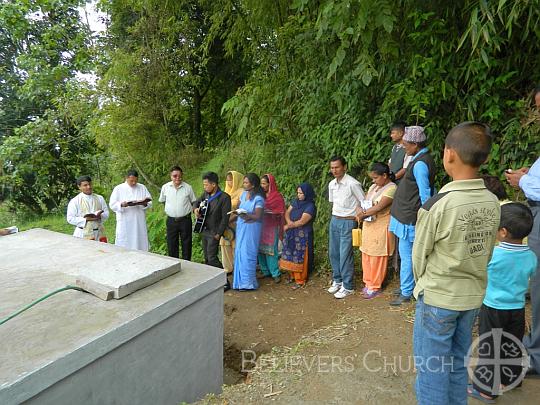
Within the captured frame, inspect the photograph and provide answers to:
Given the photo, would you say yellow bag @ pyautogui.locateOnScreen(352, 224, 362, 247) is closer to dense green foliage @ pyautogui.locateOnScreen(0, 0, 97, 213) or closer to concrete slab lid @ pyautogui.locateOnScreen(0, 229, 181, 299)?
concrete slab lid @ pyautogui.locateOnScreen(0, 229, 181, 299)

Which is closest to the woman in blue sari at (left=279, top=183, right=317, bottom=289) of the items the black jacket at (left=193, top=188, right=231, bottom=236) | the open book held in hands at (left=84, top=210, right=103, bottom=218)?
Answer: the black jacket at (left=193, top=188, right=231, bottom=236)

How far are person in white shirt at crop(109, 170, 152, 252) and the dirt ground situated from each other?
1.71 meters

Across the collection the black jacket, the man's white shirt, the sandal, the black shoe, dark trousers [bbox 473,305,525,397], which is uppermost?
the man's white shirt

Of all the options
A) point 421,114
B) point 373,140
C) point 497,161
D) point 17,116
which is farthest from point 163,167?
point 497,161

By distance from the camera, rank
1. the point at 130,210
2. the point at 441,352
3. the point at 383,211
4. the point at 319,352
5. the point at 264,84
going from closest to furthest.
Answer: the point at 441,352 → the point at 319,352 → the point at 383,211 → the point at 130,210 → the point at 264,84

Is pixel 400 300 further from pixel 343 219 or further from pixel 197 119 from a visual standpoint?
pixel 197 119

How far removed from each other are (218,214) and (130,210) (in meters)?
1.36

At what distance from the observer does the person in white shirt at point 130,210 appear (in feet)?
17.3

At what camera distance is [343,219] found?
14.5 feet

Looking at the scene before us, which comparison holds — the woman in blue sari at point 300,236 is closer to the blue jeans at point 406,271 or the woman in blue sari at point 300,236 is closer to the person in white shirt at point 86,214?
the blue jeans at point 406,271

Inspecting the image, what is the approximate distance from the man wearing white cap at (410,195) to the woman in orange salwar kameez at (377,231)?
0.23 meters

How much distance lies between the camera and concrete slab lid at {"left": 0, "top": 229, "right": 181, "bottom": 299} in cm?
252

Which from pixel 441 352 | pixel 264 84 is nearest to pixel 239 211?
pixel 264 84

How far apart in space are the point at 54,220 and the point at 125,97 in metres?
5.08
